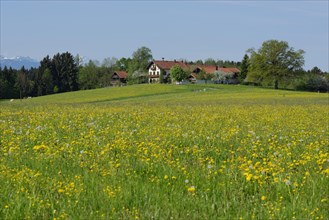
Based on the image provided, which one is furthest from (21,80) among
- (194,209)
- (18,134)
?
(194,209)

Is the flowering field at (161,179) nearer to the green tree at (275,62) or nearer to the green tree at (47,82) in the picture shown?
the green tree at (275,62)

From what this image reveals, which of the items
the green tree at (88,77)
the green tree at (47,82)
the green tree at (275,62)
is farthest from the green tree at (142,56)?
the green tree at (275,62)

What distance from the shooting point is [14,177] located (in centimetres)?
696

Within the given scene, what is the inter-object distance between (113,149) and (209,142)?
2.33 meters

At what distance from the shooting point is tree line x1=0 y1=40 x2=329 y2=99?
368ft

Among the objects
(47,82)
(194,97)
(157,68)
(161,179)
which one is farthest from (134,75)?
(161,179)

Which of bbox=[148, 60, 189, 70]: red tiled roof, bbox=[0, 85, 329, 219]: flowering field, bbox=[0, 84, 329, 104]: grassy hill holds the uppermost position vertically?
bbox=[148, 60, 189, 70]: red tiled roof

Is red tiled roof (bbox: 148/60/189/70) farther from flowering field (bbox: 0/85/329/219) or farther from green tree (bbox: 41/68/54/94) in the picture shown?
flowering field (bbox: 0/85/329/219)

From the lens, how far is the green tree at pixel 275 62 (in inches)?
4365

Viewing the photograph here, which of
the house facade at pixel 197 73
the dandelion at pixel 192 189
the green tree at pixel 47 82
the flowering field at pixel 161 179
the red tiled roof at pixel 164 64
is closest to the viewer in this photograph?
the flowering field at pixel 161 179

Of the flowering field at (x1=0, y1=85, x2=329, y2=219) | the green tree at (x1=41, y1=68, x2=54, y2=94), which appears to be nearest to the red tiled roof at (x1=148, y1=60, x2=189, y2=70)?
the green tree at (x1=41, y1=68, x2=54, y2=94)

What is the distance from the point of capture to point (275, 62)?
11281 cm

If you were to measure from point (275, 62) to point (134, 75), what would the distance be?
192 ft

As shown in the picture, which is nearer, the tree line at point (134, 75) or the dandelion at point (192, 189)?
the dandelion at point (192, 189)
